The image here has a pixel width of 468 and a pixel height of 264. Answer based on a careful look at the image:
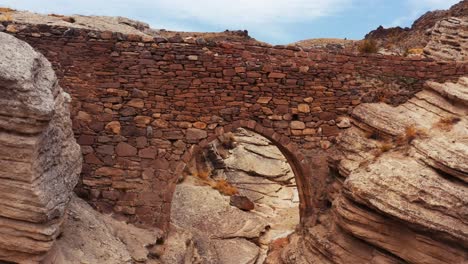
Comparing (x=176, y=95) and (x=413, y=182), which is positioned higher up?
(x=176, y=95)

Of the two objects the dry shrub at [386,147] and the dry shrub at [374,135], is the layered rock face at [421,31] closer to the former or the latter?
the dry shrub at [374,135]

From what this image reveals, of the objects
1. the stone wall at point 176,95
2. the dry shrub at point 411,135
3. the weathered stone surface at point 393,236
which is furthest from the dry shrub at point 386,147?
the weathered stone surface at point 393,236

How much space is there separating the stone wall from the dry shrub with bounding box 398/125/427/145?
1367mm

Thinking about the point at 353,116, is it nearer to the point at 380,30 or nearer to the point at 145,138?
the point at 145,138

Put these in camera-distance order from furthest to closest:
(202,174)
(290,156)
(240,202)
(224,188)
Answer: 1. (202,174)
2. (224,188)
3. (240,202)
4. (290,156)

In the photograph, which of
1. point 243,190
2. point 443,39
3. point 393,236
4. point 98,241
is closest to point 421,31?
point 443,39

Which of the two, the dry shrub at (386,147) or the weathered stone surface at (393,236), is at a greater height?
the dry shrub at (386,147)

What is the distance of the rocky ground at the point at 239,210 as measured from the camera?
13078mm

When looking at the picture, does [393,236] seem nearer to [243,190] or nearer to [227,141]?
[243,190]

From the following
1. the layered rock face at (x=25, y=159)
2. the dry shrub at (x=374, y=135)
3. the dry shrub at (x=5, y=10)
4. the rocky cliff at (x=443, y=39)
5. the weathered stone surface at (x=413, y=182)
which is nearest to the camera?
the layered rock face at (x=25, y=159)

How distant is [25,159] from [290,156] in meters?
6.88

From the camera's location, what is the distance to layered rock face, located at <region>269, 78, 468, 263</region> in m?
8.64

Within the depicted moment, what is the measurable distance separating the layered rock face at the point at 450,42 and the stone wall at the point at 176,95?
10.5ft

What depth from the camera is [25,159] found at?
611 centimetres
